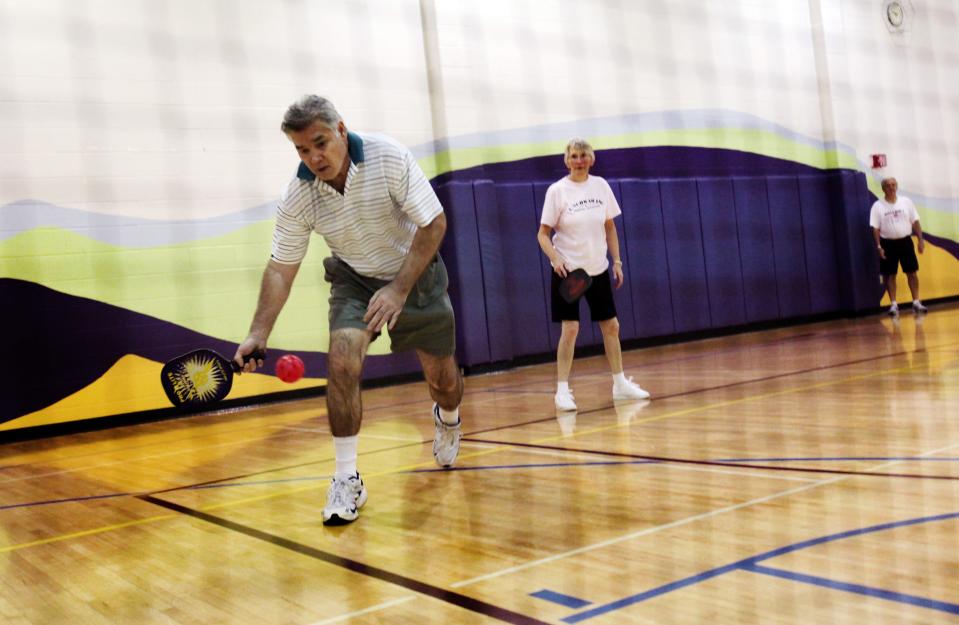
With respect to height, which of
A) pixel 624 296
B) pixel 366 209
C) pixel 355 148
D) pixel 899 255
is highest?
pixel 355 148

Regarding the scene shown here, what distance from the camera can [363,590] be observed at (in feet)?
8.12

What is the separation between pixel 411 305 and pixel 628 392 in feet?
8.31

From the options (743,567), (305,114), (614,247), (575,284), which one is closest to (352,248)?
(305,114)

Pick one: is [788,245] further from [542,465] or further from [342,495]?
[342,495]

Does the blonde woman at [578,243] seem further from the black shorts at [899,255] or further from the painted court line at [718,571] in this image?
the black shorts at [899,255]

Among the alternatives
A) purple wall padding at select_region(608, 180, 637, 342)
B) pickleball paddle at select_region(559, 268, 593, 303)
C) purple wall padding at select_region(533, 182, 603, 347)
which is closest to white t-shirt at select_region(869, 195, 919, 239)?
purple wall padding at select_region(608, 180, 637, 342)

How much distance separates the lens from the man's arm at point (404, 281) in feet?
10.8

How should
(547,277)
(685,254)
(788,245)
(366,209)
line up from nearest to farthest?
(366,209) < (547,277) < (685,254) < (788,245)

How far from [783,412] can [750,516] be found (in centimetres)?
202

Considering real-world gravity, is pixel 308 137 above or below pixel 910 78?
below

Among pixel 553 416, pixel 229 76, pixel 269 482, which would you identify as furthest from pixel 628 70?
pixel 269 482

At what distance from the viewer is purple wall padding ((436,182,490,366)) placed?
8.61 m

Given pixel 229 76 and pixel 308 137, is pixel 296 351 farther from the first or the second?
pixel 308 137

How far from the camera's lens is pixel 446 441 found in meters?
4.09
